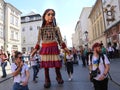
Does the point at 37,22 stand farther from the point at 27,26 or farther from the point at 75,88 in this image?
the point at 75,88

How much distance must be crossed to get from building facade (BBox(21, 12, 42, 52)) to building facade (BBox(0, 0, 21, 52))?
762 inches

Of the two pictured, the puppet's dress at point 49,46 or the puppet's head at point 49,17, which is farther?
the puppet's head at point 49,17

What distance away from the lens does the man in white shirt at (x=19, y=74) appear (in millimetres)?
5453

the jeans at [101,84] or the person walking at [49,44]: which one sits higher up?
the person walking at [49,44]

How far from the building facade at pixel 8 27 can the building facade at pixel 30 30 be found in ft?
63.5

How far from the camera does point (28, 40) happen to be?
69625 mm

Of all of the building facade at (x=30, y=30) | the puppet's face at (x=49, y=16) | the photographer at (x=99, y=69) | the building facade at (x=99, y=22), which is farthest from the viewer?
the building facade at (x=30, y=30)

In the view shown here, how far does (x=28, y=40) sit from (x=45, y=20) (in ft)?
199

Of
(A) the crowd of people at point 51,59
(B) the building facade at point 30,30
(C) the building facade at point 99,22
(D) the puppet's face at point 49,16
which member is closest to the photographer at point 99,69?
(A) the crowd of people at point 51,59

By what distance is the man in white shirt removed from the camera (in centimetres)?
545

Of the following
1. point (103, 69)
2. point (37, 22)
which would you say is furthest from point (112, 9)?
point (37, 22)

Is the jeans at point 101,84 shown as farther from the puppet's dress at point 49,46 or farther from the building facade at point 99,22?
the building facade at point 99,22

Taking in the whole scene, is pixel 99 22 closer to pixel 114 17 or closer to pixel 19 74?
pixel 114 17

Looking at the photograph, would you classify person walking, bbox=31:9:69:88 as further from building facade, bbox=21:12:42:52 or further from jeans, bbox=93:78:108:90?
building facade, bbox=21:12:42:52
